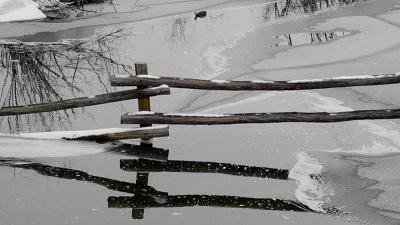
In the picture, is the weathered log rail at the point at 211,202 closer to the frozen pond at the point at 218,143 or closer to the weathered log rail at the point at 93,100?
the frozen pond at the point at 218,143

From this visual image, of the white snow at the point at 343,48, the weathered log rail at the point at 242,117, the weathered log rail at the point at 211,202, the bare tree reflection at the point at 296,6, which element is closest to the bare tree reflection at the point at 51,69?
the weathered log rail at the point at 242,117

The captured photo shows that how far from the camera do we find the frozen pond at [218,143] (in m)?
5.79

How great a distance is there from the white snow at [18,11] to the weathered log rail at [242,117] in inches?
457

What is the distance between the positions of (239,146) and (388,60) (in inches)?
245

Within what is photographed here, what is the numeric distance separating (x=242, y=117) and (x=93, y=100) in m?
1.99

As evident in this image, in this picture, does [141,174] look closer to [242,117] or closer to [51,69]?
[242,117]

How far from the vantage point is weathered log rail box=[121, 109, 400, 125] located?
7.04 metres

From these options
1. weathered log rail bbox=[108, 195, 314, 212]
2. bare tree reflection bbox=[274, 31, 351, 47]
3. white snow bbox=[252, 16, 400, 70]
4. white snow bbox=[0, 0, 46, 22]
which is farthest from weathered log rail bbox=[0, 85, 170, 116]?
white snow bbox=[0, 0, 46, 22]

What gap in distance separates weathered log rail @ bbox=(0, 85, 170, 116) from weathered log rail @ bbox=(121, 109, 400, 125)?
0.89ft

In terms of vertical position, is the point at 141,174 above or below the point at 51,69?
below

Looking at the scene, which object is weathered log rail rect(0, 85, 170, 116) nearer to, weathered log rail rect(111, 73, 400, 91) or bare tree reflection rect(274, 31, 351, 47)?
weathered log rail rect(111, 73, 400, 91)

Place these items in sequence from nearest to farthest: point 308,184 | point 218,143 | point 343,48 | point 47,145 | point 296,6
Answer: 1. point 308,184
2. point 47,145
3. point 218,143
4. point 343,48
5. point 296,6

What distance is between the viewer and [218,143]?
789 centimetres

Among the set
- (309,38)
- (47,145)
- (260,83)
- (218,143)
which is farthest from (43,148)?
(309,38)
